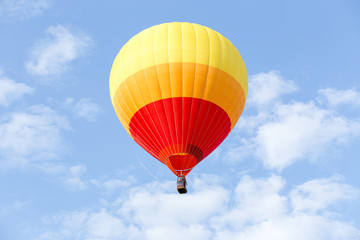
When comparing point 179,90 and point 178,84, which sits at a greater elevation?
point 178,84

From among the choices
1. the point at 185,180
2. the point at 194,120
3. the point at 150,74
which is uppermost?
the point at 150,74

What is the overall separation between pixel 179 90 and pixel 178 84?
0.27 meters

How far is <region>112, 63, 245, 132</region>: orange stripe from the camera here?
26734 mm

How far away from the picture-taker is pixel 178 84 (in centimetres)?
2673

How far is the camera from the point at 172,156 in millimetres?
27031

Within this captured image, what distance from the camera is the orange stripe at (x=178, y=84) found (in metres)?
26.7

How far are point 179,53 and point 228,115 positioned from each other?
148 inches

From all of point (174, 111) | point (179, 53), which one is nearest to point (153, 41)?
point (179, 53)

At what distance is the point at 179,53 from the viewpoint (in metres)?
26.9

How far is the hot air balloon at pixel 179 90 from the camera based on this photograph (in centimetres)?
2678

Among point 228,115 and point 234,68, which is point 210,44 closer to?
point 234,68

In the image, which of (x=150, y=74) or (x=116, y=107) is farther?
(x=116, y=107)

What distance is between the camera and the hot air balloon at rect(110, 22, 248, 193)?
2678 centimetres

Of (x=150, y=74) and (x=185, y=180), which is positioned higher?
(x=150, y=74)
